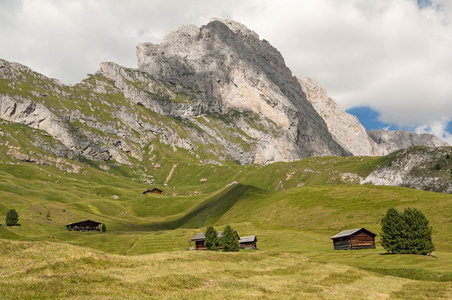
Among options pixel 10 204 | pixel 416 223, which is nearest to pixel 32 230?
pixel 10 204

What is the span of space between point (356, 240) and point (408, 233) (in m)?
19.7

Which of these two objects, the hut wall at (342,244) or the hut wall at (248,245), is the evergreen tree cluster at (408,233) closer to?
the hut wall at (342,244)

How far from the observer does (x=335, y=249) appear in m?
82.3

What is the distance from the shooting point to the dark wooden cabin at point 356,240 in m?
79.2

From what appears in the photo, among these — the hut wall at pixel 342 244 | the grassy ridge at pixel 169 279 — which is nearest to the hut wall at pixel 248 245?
the hut wall at pixel 342 244

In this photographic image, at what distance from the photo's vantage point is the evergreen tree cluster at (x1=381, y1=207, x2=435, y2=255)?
60.8 meters

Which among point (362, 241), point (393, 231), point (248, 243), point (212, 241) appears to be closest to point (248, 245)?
point (248, 243)

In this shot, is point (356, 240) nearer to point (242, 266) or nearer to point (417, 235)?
point (417, 235)

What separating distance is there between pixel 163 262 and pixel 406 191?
114 meters

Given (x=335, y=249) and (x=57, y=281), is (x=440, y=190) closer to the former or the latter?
(x=335, y=249)

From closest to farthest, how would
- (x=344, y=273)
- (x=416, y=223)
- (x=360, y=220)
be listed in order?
(x=344, y=273) < (x=416, y=223) < (x=360, y=220)

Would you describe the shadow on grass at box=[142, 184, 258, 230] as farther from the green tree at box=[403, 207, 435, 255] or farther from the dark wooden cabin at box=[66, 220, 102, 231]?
the green tree at box=[403, 207, 435, 255]

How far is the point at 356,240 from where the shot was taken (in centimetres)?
8012

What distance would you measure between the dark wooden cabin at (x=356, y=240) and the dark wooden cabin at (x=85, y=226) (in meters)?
98.4
